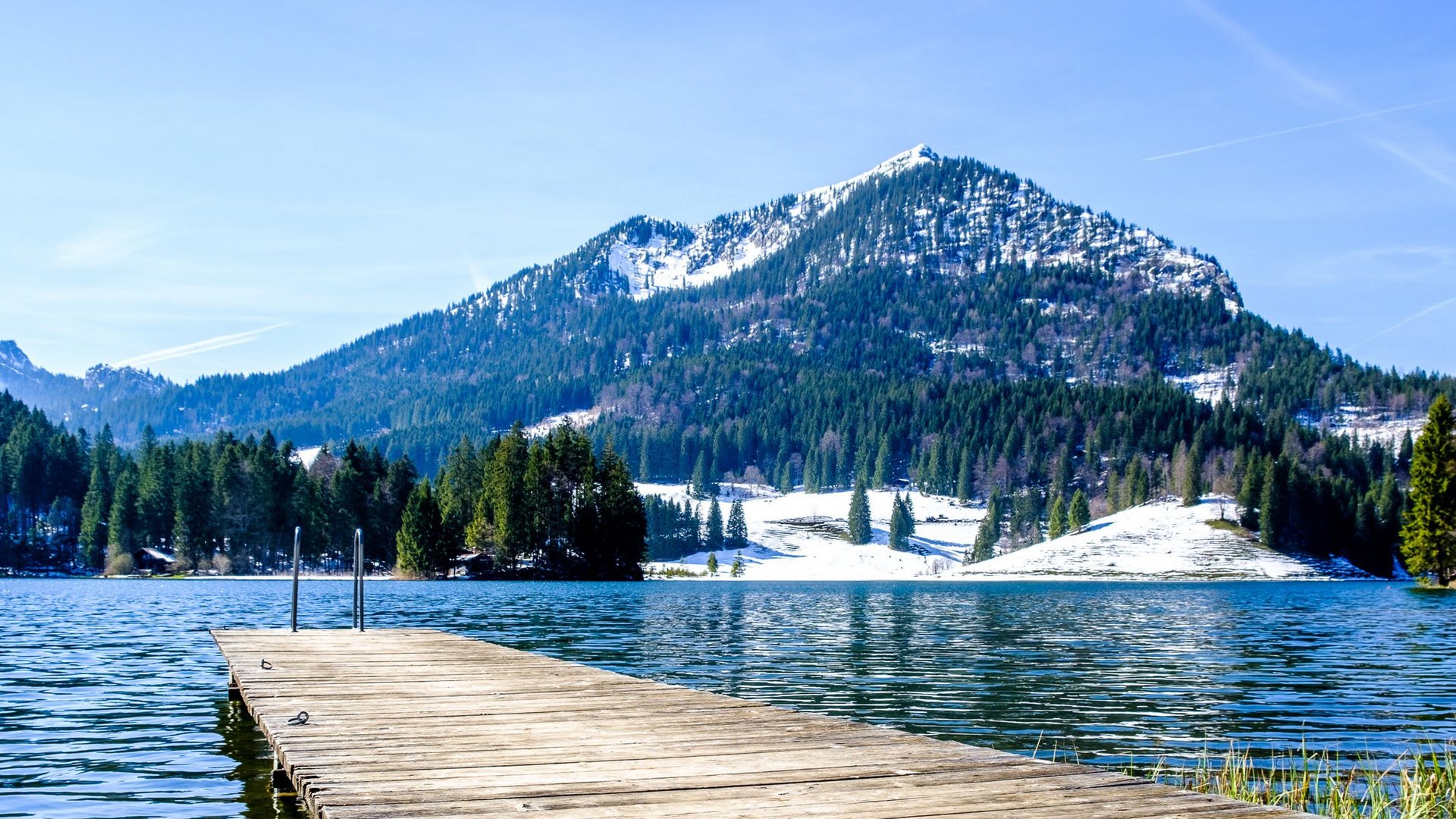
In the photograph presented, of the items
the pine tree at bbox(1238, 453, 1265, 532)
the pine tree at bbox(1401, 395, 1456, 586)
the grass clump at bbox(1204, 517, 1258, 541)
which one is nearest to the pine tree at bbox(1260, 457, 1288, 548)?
the grass clump at bbox(1204, 517, 1258, 541)

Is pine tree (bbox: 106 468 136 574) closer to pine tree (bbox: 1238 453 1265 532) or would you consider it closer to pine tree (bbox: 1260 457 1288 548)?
pine tree (bbox: 1260 457 1288 548)

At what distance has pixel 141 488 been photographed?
146 meters

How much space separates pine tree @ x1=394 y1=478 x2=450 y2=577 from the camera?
131 metres

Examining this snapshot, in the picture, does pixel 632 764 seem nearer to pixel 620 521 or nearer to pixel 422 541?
pixel 422 541

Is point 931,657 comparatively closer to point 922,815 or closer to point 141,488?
point 922,815

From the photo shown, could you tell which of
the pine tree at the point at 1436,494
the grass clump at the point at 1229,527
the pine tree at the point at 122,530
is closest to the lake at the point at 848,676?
the pine tree at the point at 1436,494

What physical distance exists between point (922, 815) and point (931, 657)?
26470mm

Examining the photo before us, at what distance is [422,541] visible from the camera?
429 feet

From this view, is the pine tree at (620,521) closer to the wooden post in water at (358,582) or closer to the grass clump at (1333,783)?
the wooden post in water at (358,582)

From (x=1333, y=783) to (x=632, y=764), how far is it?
9.12 m

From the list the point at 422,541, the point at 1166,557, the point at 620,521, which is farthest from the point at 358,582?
the point at 1166,557

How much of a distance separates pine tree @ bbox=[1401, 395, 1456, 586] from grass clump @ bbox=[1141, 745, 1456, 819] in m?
100

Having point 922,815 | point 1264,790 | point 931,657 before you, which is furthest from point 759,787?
point 931,657

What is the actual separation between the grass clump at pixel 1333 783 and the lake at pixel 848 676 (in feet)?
3.85
